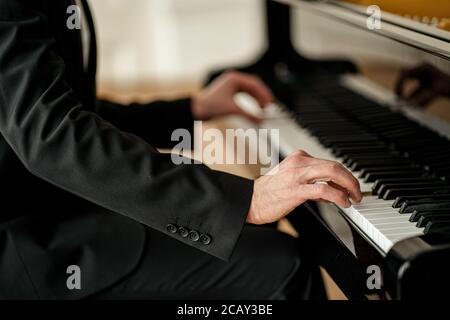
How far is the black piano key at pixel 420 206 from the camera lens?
1.21 meters

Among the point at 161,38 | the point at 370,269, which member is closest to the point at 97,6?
the point at 161,38

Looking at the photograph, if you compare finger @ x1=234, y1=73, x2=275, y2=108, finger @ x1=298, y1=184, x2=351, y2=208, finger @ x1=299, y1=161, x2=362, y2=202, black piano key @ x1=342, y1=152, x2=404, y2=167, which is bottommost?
finger @ x1=234, y1=73, x2=275, y2=108

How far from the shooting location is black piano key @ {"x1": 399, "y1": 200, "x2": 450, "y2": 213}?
121cm

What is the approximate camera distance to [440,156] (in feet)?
5.01

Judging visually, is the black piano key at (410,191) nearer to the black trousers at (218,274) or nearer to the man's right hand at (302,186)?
the man's right hand at (302,186)

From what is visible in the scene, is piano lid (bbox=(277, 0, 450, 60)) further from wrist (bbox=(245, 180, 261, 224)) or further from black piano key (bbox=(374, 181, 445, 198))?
wrist (bbox=(245, 180, 261, 224))

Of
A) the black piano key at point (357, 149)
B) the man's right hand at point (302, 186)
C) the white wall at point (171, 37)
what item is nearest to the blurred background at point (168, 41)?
the white wall at point (171, 37)

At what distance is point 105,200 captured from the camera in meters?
1.25

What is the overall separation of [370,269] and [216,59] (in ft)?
18.5

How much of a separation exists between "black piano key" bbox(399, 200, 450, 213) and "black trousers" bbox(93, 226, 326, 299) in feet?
1.19

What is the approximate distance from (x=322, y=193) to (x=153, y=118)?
943mm

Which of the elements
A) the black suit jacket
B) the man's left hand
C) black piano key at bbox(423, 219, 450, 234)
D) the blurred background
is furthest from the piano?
the blurred background

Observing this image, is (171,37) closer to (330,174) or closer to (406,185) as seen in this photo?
(406,185)

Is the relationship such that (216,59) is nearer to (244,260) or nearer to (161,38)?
(161,38)
